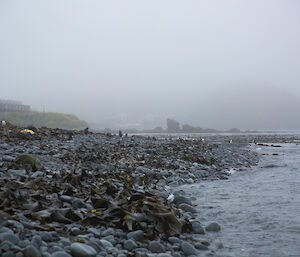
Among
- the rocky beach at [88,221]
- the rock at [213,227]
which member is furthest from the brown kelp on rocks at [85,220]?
the rock at [213,227]

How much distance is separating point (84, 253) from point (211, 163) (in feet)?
24.6

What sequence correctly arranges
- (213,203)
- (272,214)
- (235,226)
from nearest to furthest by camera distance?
(235,226)
(272,214)
(213,203)

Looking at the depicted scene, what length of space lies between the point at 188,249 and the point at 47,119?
77274 millimetres

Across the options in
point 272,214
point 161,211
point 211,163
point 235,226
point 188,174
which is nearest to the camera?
point 161,211

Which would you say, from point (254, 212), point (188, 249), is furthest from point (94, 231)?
point (254, 212)

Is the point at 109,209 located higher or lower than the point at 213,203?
higher

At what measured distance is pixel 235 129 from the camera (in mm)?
72938

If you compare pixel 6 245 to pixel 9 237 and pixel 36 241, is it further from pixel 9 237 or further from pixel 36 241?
pixel 36 241

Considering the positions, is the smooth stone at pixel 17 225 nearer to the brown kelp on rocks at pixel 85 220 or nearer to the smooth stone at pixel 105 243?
the brown kelp on rocks at pixel 85 220

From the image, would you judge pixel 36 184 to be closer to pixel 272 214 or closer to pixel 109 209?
pixel 109 209

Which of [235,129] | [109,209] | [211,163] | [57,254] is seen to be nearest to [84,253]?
[57,254]

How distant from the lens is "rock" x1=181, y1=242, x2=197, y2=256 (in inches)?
106

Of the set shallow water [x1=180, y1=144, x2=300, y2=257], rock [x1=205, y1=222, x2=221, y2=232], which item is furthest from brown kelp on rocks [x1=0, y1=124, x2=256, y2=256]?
shallow water [x1=180, y1=144, x2=300, y2=257]

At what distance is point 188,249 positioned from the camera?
8.95 ft
